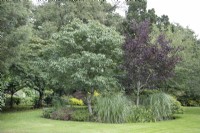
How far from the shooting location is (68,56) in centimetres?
1733

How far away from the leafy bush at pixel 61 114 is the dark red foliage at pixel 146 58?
3351 mm

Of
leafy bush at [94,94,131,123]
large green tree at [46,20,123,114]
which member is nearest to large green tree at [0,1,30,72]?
large green tree at [46,20,123,114]

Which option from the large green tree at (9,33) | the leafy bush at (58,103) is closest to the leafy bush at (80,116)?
the leafy bush at (58,103)

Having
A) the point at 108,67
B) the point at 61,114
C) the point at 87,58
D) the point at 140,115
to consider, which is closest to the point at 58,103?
the point at 61,114

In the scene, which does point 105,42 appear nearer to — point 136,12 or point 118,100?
point 118,100

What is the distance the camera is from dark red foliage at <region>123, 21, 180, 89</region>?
16109 millimetres

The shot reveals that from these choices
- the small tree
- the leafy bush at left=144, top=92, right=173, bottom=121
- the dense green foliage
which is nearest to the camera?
the dense green foliage

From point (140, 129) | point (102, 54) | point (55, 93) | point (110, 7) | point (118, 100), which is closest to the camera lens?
point (140, 129)

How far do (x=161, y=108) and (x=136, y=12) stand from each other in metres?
14.1

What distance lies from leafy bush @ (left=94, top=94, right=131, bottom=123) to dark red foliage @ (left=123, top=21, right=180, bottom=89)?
5.24 ft

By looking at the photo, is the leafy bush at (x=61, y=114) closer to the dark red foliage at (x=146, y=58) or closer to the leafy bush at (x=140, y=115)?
the leafy bush at (x=140, y=115)

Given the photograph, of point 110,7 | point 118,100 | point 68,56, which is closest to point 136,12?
point 110,7

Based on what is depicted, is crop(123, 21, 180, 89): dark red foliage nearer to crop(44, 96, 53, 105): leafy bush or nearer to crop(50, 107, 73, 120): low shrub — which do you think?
crop(50, 107, 73, 120): low shrub

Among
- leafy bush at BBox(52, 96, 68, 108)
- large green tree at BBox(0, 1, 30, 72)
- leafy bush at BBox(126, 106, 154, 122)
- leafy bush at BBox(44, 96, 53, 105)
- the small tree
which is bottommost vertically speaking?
leafy bush at BBox(126, 106, 154, 122)
